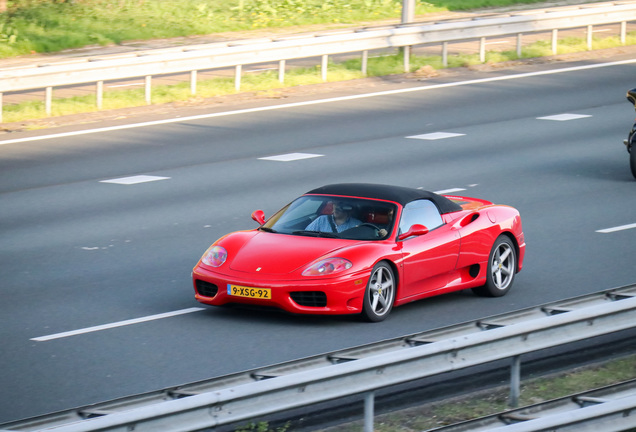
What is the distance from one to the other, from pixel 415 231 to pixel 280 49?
14.6m

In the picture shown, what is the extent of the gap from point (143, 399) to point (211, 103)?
1657cm

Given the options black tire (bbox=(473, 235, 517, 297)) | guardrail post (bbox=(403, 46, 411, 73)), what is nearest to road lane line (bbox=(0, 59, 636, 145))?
guardrail post (bbox=(403, 46, 411, 73))

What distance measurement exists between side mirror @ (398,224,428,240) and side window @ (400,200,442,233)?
0.37 feet

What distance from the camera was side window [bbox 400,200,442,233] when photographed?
10.9m

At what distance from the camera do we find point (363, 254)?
10.3m

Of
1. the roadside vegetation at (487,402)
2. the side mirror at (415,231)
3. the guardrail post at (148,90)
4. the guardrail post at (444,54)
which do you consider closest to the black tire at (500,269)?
the side mirror at (415,231)

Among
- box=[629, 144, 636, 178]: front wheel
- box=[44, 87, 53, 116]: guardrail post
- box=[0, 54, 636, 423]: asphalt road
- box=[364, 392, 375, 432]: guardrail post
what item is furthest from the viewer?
box=[44, 87, 53, 116]: guardrail post

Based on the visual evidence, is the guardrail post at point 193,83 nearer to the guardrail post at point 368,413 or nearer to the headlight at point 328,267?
the headlight at point 328,267

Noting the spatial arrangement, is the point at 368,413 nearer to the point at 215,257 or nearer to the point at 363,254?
the point at 363,254

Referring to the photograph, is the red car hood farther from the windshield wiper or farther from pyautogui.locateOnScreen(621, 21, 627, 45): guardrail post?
Answer: pyautogui.locateOnScreen(621, 21, 627, 45): guardrail post

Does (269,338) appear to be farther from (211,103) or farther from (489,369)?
(211,103)

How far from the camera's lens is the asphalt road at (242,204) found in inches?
373

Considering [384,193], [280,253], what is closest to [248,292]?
[280,253]

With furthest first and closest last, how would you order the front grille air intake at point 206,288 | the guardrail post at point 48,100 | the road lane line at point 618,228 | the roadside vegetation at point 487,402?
the guardrail post at point 48,100 < the road lane line at point 618,228 < the front grille air intake at point 206,288 < the roadside vegetation at point 487,402
